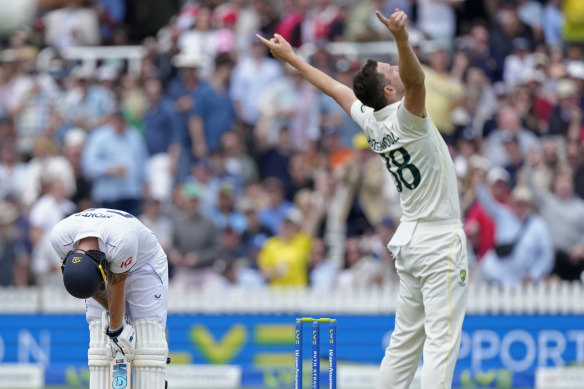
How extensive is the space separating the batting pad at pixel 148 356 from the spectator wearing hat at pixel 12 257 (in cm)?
747

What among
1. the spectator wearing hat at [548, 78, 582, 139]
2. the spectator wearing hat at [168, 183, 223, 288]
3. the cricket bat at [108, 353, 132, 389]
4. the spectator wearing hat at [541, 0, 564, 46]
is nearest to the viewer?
the cricket bat at [108, 353, 132, 389]

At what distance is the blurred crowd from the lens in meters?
13.7

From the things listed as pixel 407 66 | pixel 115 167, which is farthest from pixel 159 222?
pixel 407 66

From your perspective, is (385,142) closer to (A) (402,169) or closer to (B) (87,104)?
(A) (402,169)

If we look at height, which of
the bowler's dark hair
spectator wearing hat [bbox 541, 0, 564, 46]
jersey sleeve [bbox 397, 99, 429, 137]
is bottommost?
jersey sleeve [bbox 397, 99, 429, 137]

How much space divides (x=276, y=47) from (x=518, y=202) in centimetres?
630

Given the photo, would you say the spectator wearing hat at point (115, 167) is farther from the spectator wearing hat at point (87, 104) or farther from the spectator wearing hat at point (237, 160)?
the spectator wearing hat at point (237, 160)

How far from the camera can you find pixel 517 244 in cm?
1332

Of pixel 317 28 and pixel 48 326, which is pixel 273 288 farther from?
pixel 317 28

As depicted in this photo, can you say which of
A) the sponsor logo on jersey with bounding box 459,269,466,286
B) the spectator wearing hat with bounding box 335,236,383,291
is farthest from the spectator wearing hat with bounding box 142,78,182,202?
the sponsor logo on jersey with bounding box 459,269,466,286

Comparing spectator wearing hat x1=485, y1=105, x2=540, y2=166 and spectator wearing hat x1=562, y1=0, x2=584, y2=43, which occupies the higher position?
spectator wearing hat x1=562, y1=0, x2=584, y2=43

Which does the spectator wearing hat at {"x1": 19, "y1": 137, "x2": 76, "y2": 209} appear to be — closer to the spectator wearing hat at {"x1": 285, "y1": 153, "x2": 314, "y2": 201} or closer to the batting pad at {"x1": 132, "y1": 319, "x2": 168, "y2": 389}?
the spectator wearing hat at {"x1": 285, "y1": 153, "x2": 314, "y2": 201}

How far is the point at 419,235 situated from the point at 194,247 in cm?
716

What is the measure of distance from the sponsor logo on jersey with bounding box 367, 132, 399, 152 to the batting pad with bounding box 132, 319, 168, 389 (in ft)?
5.97
